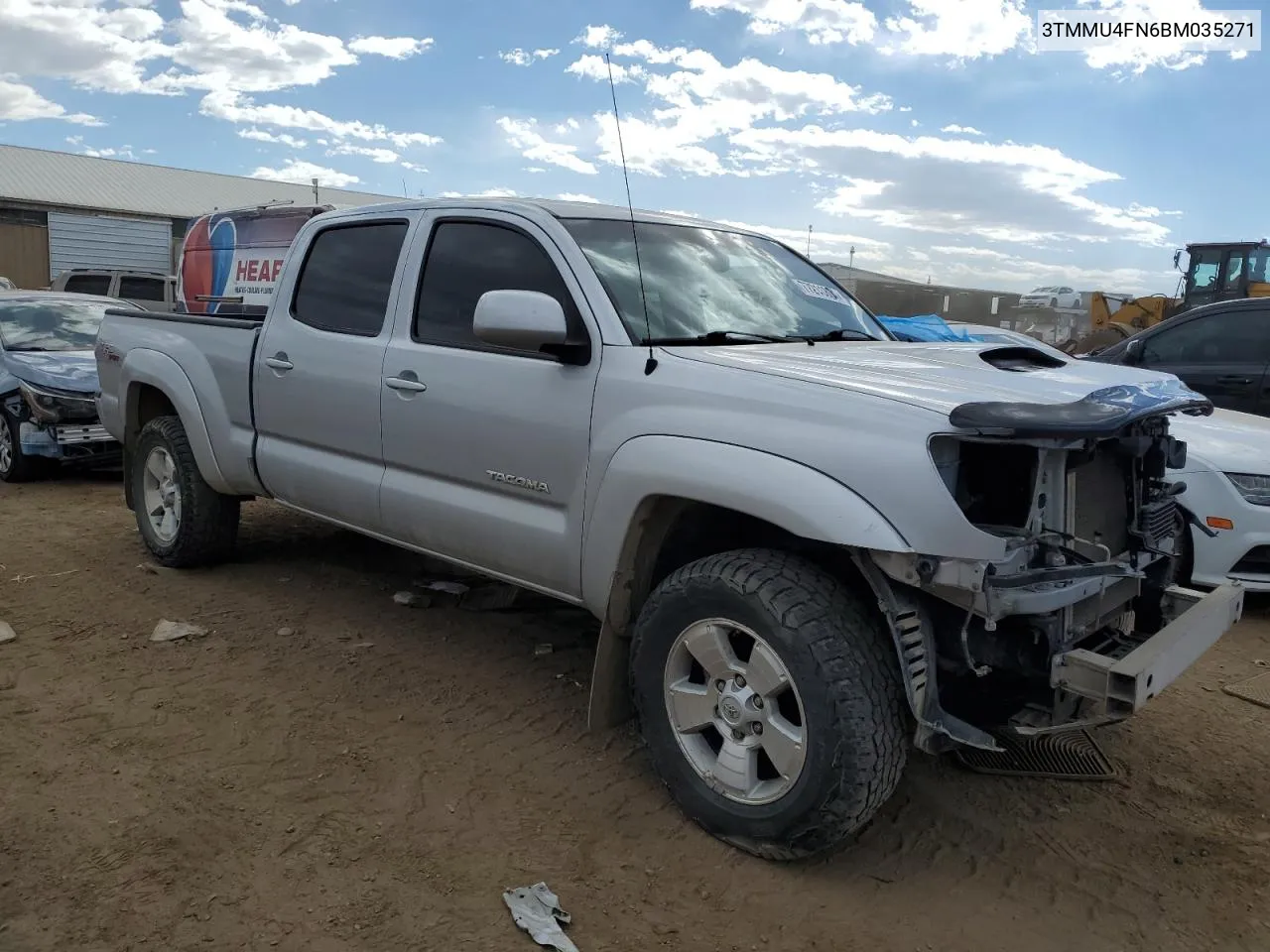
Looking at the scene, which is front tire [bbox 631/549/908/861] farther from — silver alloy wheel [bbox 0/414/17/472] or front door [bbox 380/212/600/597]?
silver alloy wheel [bbox 0/414/17/472]

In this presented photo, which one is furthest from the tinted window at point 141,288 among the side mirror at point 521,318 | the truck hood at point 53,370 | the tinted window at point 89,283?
the side mirror at point 521,318

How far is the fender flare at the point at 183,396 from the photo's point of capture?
5.05m

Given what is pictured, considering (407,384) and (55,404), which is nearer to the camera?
(407,384)

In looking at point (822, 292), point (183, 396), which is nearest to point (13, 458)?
point (183, 396)

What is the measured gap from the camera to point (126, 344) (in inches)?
220

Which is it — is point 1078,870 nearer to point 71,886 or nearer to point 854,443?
point 854,443

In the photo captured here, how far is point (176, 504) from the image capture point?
5.43 metres

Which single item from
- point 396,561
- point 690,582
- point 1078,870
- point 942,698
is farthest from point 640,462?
point 396,561

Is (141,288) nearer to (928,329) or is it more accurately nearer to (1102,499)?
(928,329)

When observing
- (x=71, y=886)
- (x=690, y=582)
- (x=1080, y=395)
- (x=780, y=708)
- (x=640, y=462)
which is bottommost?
Answer: (x=71, y=886)

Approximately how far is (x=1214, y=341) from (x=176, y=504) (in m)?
7.18

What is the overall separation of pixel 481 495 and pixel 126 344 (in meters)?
3.08

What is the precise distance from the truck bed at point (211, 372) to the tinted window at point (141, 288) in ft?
48.5

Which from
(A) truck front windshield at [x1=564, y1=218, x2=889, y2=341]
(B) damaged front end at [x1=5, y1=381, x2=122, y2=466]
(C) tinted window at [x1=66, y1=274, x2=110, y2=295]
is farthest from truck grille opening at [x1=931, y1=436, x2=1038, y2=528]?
(C) tinted window at [x1=66, y1=274, x2=110, y2=295]
